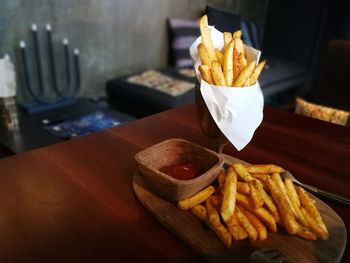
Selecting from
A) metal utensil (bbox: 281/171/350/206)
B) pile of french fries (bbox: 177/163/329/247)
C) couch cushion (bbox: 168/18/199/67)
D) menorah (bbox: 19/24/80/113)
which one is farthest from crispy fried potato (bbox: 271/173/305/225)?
couch cushion (bbox: 168/18/199/67)

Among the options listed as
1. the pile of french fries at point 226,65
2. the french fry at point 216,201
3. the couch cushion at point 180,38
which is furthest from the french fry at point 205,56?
the couch cushion at point 180,38

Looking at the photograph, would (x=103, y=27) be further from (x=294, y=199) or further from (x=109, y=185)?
(x=294, y=199)

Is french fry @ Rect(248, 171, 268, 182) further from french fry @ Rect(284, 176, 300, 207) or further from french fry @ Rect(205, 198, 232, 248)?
french fry @ Rect(205, 198, 232, 248)

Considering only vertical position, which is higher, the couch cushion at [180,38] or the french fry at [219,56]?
the french fry at [219,56]

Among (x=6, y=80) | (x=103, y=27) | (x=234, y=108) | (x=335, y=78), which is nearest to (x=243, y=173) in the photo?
(x=234, y=108)

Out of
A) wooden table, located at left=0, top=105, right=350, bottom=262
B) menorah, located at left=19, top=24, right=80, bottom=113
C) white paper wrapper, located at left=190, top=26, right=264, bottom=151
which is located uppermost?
white paper wrapper, located at left=190, top=26, right=264, bottom=151

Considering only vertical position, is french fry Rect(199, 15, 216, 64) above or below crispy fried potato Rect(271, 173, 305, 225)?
above

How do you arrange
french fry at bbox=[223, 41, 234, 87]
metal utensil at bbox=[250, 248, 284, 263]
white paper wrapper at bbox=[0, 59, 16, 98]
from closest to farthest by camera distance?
metal utensil at bbox=[250, 248, 284, 263], french fry at bbox=[223, 41, 234, 87], white paper wrapper at bbox=[0, 59, 16, 98]

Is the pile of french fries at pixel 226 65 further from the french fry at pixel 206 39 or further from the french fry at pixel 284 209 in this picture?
the french fry at pixel 284 209
